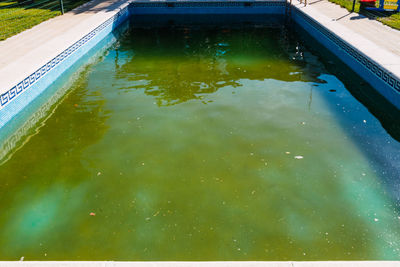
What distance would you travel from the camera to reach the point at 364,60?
26.3 feet

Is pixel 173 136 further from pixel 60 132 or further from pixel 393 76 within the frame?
pixel 393 76

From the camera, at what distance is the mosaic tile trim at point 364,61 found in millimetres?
6809

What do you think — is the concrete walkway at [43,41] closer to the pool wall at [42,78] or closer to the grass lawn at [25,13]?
the pool wall at [42,78]

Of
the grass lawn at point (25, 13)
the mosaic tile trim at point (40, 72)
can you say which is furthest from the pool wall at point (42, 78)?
the grass lawn at point (25, 13)

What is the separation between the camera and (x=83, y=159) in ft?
17.6

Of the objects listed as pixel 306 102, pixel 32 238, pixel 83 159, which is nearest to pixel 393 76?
pixel 306 102

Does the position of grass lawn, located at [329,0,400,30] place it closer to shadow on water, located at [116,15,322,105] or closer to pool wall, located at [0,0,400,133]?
pool wall, located at [0,0,400,133]

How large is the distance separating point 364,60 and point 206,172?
16.6ft

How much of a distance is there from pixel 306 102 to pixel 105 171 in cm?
399

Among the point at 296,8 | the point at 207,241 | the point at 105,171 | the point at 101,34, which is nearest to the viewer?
the point at 207,241

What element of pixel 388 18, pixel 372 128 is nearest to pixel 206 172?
pixel 372 128
